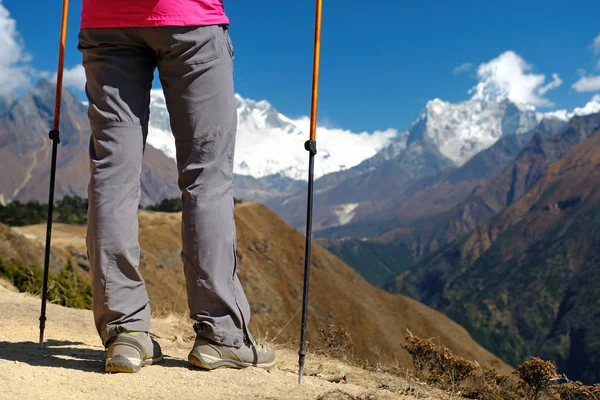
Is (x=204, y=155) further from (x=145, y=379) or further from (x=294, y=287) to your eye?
(x=294, y=287)

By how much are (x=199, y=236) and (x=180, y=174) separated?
1.12 feet

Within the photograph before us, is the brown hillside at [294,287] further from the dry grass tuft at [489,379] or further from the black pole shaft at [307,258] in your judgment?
the black pole shaft at [307,258]

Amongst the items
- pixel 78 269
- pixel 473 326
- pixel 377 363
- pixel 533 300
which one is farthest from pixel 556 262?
pixel 377 363

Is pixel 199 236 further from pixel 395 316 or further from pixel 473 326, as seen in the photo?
pixel 473 326

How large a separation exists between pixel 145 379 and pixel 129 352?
18cm

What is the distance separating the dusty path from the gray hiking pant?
0.26m

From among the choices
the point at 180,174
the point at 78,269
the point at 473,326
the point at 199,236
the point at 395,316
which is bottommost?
the point at 473,326

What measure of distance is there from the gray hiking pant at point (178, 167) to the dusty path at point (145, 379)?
0.26 metres

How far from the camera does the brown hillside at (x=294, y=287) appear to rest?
147ft

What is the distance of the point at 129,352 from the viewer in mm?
3584

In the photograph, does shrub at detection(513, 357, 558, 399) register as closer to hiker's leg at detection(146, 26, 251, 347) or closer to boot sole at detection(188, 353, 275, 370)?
boot sole at detection(188, 353, 275, 370)

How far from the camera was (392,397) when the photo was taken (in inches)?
149

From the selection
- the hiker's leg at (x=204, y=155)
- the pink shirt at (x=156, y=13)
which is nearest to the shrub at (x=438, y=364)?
the hiker's leg at (x=204, y=155)

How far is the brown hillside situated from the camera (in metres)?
44.8
